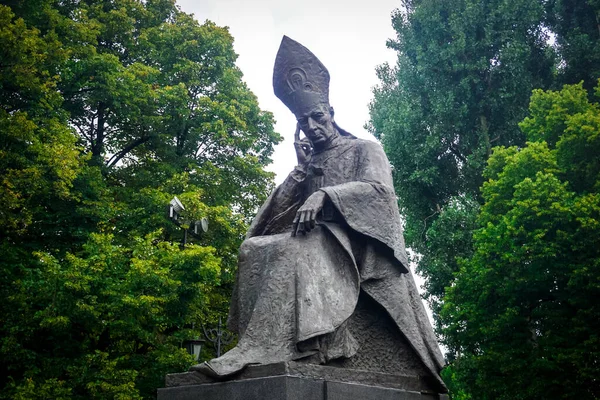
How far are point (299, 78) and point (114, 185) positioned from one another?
15261 mm

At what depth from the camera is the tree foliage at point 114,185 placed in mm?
14195

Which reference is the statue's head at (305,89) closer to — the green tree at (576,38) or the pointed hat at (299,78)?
the pointed hat at (299,78)

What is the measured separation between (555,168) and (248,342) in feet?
49.5

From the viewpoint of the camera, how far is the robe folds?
4.74m

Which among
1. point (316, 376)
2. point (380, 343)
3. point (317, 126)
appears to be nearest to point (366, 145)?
point (317, 126)

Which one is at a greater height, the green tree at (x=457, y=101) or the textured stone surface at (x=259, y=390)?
the green tree at (x=457, y=101)

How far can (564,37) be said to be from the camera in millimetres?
23094

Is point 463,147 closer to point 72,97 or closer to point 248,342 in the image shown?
point 72,97

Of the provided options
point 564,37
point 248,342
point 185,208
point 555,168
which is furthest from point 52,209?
point 564,37

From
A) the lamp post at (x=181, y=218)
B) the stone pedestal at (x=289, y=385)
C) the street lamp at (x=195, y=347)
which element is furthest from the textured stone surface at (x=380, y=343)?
the lamp post at (x=181, y=218)

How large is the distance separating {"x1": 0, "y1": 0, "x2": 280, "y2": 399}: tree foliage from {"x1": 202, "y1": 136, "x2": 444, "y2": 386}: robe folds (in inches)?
356

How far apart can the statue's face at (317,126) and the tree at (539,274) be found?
10662 millimetres

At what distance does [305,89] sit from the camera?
6121mm

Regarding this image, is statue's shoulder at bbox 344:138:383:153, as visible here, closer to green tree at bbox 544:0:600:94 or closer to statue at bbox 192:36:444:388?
statue at bbox 192:36:444:388
